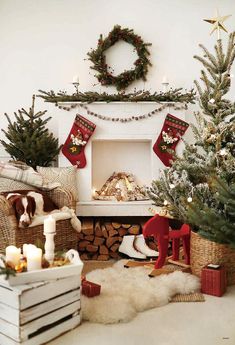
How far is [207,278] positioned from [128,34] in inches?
113

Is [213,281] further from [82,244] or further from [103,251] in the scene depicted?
[82,244]

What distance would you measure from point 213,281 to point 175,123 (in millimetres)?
1888

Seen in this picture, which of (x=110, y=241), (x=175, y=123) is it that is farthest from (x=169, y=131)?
(x=110, y=241)

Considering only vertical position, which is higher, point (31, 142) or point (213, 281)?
point (31, 142)

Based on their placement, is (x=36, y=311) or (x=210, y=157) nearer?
(x=36, y=311)

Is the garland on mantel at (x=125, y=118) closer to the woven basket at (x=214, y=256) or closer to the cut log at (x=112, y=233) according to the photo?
the cut log at (x=112, y=233)

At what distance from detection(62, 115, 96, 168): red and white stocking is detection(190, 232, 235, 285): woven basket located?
1.63 metres

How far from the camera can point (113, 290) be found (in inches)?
100

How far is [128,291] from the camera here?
2553mm

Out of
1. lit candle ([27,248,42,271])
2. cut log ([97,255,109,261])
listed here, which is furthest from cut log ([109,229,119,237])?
lit candle ([27,248,42,271])

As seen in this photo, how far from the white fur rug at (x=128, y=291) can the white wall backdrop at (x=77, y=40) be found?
211 cm

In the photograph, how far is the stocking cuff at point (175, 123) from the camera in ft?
13.2

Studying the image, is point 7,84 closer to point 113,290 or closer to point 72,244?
point 72,244

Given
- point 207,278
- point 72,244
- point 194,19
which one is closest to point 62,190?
point 72,244
